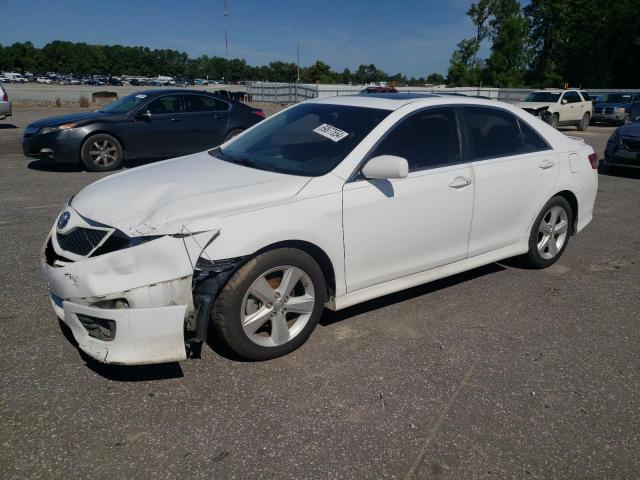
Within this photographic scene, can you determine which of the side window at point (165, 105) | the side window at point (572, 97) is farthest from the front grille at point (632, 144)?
the side window at point (572, 97)

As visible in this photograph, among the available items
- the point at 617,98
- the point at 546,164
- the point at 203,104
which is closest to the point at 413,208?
the point at 546,164

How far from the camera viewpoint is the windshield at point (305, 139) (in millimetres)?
3611

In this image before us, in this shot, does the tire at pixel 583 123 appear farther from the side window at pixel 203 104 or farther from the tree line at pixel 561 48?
the tree line at pixel 561 48

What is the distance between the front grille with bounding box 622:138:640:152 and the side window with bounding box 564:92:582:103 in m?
11.8

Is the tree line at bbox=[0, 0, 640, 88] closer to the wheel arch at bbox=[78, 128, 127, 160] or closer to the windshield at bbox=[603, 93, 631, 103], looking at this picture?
the windshield at bbox=[603, 93, 631, 103]

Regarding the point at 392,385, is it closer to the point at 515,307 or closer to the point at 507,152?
the point at 515,307

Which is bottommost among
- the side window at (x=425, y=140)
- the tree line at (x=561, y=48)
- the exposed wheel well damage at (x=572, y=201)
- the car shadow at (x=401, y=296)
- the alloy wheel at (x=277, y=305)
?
the car shadow at (x=401, y=296)

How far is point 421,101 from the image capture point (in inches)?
158

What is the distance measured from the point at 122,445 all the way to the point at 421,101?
304 cm

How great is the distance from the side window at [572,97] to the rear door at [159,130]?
16.7m

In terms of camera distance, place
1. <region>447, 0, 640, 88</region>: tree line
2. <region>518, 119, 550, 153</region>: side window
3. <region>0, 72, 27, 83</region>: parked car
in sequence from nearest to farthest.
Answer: <region>518, 119, 550, 153</region>: side window
<region>447, 0, 640, 88</region>: tree line
<region>0, 72, 27, 83</region>: parked car

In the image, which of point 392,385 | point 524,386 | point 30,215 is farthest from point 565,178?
point 30,215

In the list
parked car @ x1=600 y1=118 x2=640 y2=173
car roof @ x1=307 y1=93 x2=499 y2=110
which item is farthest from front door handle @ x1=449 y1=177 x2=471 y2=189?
parked car @ x1=600 y1=118 x2=640 y2=173

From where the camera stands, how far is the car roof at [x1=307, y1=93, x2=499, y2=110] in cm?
399
